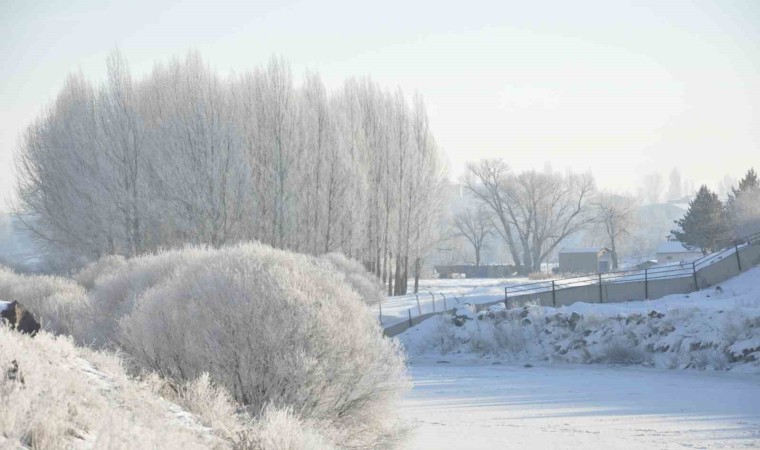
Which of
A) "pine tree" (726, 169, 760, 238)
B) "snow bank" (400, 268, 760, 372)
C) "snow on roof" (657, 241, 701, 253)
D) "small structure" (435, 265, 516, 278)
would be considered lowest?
"snow bank" (400, 268, 760, 372)

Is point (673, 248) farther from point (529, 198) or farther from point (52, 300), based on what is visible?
point (52, 300)

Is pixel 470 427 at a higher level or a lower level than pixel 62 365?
lower

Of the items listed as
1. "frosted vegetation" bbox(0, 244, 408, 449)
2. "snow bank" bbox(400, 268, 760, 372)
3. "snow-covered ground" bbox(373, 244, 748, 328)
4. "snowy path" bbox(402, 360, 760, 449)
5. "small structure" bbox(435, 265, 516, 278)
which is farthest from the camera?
"small structure" bbox(435, 265, 516, 278)

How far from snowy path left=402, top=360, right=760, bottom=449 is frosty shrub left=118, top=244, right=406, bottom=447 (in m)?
1.41

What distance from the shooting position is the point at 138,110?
150ft

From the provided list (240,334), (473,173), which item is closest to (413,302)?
(240,334)

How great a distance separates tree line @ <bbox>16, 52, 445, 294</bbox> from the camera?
132 ft

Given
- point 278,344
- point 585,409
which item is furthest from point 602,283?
point 278,344

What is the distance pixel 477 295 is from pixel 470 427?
1934 centimetres

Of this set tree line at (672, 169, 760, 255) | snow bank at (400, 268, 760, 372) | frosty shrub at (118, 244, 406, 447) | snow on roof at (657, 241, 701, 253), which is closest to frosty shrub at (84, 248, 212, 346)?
frosty shrub at (118, 244, 406, 447)

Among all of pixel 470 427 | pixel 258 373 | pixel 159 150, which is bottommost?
pixel 470 427

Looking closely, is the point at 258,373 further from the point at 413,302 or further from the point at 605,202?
the point at 605,202

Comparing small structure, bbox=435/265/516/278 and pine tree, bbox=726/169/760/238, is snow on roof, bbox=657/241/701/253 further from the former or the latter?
pine tree, bbox=726/169/760/238

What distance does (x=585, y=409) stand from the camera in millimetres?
17109
